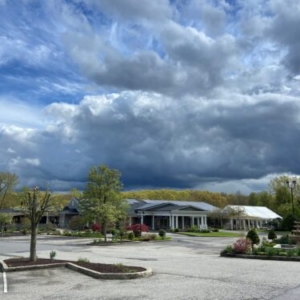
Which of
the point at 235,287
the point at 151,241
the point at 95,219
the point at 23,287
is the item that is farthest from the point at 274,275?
the point at 95,219

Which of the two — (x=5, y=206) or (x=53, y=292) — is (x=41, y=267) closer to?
(x=53, y=292)

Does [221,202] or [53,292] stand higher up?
[221,202]

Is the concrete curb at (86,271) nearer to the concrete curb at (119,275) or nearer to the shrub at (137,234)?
the concrete curb at (119,275)

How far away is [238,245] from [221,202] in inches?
4613

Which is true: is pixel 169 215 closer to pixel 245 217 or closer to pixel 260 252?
pixel 245 217

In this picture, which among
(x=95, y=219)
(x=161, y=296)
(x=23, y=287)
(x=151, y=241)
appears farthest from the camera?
(x=95, y=219)

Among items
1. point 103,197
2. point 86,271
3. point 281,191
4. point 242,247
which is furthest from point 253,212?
point 86,271

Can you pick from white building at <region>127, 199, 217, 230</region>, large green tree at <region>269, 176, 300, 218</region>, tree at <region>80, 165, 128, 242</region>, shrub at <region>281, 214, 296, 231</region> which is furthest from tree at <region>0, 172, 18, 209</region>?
large green tree at <region>269, 176, 300, 218</region>

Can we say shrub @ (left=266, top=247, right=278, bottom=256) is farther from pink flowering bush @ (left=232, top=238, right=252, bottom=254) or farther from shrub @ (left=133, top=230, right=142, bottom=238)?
shrub @ (left=133, top=230, right=142, bottom=238)

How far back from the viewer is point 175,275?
14656mm

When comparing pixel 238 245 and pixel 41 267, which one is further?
pixel 238 245

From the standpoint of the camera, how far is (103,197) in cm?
4666

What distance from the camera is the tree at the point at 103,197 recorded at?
1704 inches

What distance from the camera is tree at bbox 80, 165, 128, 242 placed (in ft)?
142
